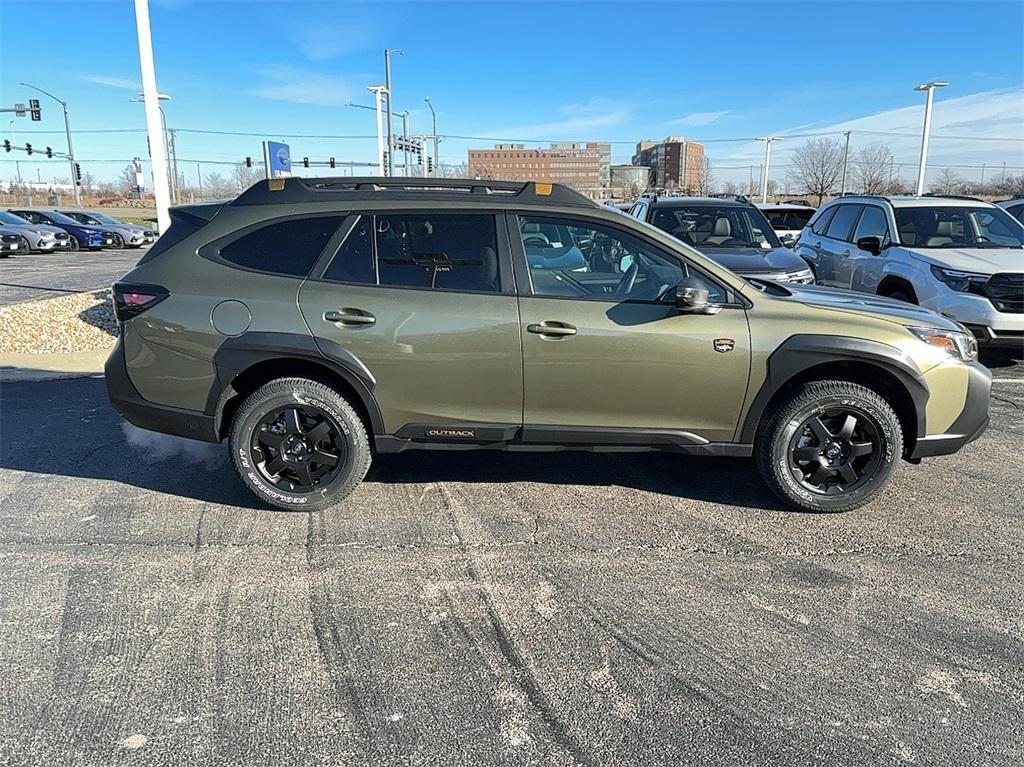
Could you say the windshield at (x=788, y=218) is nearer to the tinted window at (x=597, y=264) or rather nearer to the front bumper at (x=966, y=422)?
the front bumper at (x=966, y=422)

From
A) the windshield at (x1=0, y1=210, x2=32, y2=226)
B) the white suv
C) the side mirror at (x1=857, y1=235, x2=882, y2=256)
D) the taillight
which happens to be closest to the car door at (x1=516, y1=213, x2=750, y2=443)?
the taillight

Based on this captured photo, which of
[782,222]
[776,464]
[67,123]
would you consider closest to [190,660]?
[776,464]

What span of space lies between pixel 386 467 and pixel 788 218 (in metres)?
Answer: 16.3

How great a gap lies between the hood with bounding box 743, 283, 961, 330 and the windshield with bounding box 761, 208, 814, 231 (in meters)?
14.3

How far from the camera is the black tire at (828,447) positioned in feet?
13.1

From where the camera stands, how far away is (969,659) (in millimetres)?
2834

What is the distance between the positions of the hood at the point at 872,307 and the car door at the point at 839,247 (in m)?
5.27

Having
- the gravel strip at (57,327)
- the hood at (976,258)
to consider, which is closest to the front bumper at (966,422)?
the hood at (976,258)

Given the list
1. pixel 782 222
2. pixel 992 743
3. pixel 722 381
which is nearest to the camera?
pixel 992 743

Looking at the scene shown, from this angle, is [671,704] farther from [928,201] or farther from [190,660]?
[928,201]

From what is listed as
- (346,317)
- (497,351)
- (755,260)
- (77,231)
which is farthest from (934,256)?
(77,231)

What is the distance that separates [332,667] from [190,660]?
1.86 feet

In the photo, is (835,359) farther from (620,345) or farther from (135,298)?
(135,298)

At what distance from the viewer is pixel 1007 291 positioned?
7.16 metres
